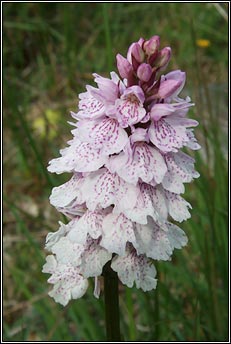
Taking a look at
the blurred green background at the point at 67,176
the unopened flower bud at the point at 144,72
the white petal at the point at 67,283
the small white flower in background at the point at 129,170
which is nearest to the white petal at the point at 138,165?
the small white flower in background at the point at 129,170

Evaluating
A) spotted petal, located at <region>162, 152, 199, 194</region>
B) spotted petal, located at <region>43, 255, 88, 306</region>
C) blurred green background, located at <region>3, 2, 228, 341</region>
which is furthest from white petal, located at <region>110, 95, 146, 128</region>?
blurred green background, located at <region>3, 2, 228, 341</region>

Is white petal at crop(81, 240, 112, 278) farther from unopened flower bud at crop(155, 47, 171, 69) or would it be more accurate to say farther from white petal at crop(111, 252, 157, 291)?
unopened flower bud at crop(155, 47, 171, 69)

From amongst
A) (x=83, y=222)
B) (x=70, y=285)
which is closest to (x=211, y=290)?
(x=70, y=285)

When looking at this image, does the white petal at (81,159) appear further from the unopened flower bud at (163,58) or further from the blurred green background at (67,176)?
the blurred green background at (67,176)

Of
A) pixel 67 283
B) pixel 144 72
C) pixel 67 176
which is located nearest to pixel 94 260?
pixel 67 283

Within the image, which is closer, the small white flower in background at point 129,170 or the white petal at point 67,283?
the small white flower in background at point 129,170

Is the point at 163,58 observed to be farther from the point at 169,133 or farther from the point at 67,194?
the point at 67,194
